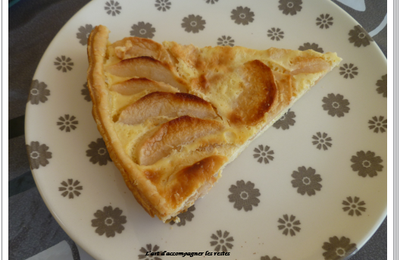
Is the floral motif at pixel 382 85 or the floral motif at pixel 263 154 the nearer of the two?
the floral motif at pixel 263 154

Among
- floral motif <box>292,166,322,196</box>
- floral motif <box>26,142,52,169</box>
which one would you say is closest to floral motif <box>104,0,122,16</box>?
floral motif <box>26,142,52,169</box>

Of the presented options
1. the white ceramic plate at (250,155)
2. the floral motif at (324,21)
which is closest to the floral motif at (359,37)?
the white ceramic plate at (250,155)

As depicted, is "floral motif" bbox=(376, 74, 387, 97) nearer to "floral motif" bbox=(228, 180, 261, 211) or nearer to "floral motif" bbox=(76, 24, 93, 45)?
"floral motif" bbox=(228, 180, 261, 211)

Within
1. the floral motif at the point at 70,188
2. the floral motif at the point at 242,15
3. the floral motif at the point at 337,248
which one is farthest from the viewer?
the floral motif at the point at 242,15

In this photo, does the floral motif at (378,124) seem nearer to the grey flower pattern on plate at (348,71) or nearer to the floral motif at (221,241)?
the grey flower pattern on plate at (348,71)

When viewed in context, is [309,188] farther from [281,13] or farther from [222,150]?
[281,13]
